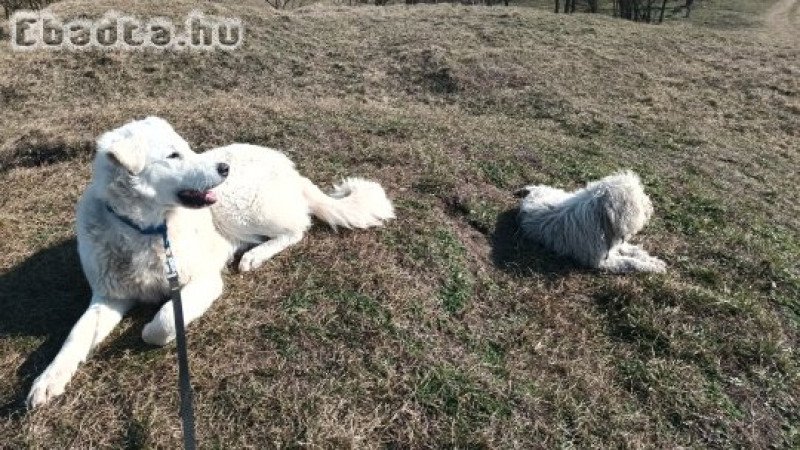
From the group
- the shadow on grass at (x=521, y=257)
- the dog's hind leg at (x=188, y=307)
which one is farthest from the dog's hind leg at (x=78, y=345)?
the shadow on grass at (x=521, y=257)

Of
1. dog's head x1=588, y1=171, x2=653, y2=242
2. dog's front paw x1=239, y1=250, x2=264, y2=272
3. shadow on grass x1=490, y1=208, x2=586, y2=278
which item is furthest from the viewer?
dog's head x1=588, y1=171, x2=653, y2=242

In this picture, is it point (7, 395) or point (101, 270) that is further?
point (101, 270)

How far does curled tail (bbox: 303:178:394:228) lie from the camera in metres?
5.32

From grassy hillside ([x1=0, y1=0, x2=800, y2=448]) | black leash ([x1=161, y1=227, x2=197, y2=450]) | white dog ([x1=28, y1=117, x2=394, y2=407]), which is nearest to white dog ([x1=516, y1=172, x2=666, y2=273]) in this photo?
grassy hillside ([x1=0, y1=0, x2=800, y2=448])

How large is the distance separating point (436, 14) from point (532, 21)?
9.80 ft

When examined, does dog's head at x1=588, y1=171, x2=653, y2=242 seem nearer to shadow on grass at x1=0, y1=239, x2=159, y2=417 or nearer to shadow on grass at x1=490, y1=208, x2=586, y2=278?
shadow on grass at x1=490, y1=208, x2=586, y2=278

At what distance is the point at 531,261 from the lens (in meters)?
5.59

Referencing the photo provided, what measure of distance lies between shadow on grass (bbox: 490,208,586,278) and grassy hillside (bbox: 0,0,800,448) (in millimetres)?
26

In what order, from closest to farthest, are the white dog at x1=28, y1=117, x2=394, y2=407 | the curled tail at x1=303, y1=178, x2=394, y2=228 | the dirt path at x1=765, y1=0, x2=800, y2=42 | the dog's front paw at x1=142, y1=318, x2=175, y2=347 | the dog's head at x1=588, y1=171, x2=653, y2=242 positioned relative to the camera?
1. the white dog at x1=28, y1=117, x2=394, y2=407
2. the dog's front paw at x1=142, y1=318, x2=175, y2=347
3. the curled tail at x1=303, y1=178, x2=394, y2=228
4. the dog's head at x1=588, y1=171, x2=653, y2=242
5. the dirt path at x1=765, y1=0, x2=800, y2=42

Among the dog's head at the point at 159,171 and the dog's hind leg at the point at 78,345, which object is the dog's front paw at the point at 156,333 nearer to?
the dog's hind leg at the point at 78,345

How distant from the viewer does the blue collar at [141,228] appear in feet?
12.4

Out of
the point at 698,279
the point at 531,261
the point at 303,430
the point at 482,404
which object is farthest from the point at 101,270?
the point at 698,279

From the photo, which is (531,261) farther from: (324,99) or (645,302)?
(324,99)

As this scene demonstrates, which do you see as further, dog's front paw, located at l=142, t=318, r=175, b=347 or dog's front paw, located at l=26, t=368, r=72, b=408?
dog's front paw, located at l=142, t=318, r=175, b=347
